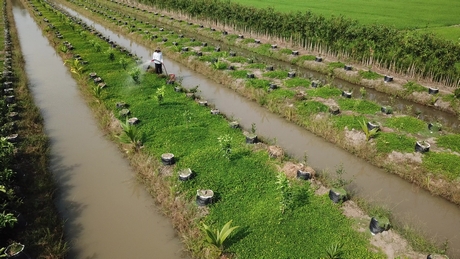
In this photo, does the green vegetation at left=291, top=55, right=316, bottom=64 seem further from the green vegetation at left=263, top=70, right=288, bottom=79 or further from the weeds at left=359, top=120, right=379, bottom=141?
the weeds at left=359, top=120, right=379, bottom=141

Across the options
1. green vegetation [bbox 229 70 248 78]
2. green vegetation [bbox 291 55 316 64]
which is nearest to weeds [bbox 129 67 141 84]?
green vegetation [bbox 229 70 248 78]

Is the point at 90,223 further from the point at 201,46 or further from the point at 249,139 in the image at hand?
the point at 201,46

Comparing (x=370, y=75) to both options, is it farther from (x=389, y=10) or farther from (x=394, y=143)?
(x=389, y=10)

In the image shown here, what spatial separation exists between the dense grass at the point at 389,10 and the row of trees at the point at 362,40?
596 centimetres

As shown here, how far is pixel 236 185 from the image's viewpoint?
7168 millimetres

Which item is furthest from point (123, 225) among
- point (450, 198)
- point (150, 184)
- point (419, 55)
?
point (419, 55)

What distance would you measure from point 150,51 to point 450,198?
55.0 feet

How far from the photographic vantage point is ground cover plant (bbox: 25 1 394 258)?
5.73 metres

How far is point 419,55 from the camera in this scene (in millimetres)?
12977

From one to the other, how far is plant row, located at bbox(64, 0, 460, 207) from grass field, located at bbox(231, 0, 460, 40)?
11.0 meters

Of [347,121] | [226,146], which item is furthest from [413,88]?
A: [226,146]

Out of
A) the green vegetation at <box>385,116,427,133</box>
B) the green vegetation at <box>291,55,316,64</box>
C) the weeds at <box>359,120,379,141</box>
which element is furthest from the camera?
the green vegetation at <box>291,55,316,64</box>

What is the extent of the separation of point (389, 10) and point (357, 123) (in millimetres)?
21450

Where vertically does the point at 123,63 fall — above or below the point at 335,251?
above
